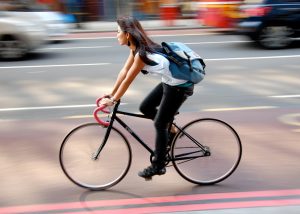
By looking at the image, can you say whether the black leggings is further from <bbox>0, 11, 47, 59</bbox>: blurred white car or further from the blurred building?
the blurred building

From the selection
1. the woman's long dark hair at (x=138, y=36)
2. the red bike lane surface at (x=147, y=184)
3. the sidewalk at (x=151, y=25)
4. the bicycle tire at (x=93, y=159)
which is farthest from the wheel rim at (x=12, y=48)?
the woman's long dark hair at (x=138, y=36)

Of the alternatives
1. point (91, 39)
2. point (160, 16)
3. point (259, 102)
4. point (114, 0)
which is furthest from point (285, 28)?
point (114, 0)

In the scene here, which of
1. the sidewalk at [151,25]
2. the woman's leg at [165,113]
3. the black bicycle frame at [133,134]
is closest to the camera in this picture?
the woman's leg at [165,113]

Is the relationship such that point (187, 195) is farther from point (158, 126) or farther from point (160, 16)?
point (160, 16)

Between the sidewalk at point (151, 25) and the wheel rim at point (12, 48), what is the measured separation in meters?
5.95

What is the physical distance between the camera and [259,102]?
7.89 m

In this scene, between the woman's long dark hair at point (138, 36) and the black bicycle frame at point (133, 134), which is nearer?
the woman's long dark hair at point (138, 36)

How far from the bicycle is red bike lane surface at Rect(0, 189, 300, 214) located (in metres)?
0.29

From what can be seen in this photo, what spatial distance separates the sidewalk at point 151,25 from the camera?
17828mm

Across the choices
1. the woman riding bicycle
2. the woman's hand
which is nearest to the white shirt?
the woman riding bicycle

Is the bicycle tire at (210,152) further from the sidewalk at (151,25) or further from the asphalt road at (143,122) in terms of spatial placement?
the sidewalk at (151,25)

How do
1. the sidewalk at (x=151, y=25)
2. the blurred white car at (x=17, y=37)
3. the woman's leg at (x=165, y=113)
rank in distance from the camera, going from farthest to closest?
the sidewalk at (x=151, y=25)
the blurred white car at (x=17, y=37)
the woman's leg at (x=165, y=113)

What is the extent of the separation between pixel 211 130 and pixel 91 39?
37.8 feet

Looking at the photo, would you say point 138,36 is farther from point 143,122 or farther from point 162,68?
point 143,122
